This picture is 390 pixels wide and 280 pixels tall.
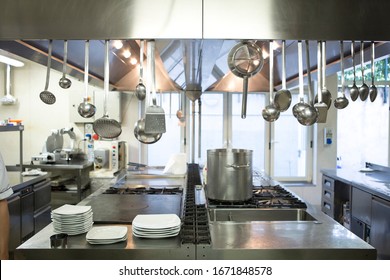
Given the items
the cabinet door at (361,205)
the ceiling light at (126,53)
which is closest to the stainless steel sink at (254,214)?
the cabinet door at (361,205)

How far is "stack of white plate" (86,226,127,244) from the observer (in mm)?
1251

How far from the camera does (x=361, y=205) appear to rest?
2828mm

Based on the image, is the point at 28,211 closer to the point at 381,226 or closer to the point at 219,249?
the point at 219,249

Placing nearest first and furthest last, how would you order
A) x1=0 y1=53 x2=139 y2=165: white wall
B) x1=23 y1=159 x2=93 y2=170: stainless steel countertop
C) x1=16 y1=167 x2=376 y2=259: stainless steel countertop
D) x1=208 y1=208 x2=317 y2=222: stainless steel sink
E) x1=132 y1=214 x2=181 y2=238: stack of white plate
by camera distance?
1. x1=16 y1=167 x2=376 y2=259: stainless steel countertop
2. x1=132 y1=214 x2=181 y2=238: stack of white plate
3. x1=208 y1=208 x2=317 y2=222: stainless steel sink
4. x1=23 y1=159 x2=93 y2=170: stainless steel countertop
5. x1=0 y1=53 x2=139 y2=165: white wall

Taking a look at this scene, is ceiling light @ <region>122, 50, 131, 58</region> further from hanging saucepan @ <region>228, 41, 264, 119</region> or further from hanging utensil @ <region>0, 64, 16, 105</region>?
Result: hanging utensil @ <region>0, 64, 16, 105</region>

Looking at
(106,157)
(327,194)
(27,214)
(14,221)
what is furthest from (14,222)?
(327,194)

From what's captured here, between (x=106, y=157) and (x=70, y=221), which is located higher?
(x=106, y=157)

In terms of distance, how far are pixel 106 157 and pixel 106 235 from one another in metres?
2.95

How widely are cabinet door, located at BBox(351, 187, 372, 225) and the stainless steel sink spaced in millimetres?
1265

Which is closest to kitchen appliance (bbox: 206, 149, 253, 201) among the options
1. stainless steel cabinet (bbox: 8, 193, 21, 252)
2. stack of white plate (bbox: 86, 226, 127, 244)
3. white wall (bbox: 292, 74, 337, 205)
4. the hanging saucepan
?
the hanging saucepan

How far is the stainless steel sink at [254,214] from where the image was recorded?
5.81 ft

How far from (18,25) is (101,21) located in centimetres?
34

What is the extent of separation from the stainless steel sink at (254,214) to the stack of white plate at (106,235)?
1.95 ft
